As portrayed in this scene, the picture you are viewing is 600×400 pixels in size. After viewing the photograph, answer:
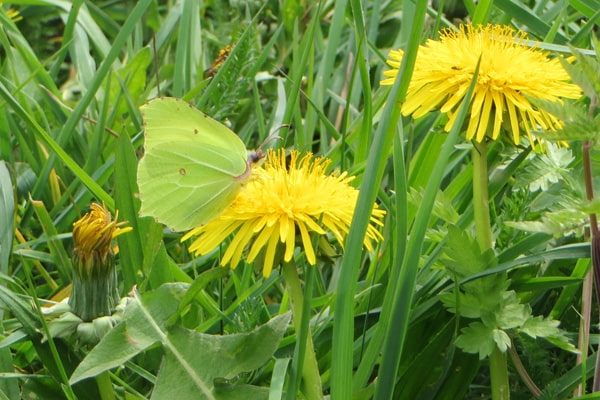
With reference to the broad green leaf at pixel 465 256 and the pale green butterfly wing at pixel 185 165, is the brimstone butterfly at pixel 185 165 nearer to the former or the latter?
the pale green butterfly wing at pixel 185 165

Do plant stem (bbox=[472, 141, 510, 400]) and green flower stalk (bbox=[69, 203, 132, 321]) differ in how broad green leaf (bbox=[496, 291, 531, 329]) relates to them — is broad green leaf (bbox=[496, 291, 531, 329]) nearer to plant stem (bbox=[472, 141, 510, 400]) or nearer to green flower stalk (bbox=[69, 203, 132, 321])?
plant stem (bbox=[472, 141, 510, 400])

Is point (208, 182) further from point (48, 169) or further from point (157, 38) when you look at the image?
point (157, 38)

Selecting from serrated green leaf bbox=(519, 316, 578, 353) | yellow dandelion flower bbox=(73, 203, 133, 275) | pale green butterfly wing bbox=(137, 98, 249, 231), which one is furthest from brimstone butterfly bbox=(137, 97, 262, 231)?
serrated green leaf bbox=(519, 316, 578, 353)

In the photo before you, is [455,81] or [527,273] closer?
[455,81]

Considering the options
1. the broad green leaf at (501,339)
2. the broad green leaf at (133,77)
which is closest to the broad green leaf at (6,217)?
the broad green leaf at (133,77)

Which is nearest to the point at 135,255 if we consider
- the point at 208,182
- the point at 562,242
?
the point at 208,182

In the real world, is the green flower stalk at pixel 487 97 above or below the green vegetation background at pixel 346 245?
above
